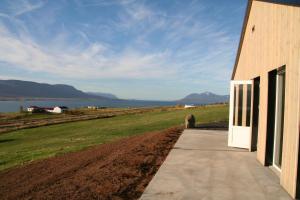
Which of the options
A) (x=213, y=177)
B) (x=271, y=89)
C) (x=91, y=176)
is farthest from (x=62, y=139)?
(x=271, y=89)

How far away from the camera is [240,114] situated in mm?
11125

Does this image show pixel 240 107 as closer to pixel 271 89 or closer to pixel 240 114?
pixel 240 114

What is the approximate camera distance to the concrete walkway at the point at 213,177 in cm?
610

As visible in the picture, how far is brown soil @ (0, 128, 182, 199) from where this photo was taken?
250 inches

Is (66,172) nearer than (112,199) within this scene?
No

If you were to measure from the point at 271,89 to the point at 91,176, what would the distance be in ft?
16.5

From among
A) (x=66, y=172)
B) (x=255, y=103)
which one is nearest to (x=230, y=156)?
(x=255, y=103)

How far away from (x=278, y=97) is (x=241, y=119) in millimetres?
3386

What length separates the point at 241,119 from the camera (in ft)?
36.3

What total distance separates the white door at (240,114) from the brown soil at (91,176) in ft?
7.71

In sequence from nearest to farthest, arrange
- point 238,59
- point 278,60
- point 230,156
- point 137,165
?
point 278,60, point 137,165, point 230,156, point 238,59

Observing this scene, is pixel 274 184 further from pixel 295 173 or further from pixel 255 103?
pixel 255 103

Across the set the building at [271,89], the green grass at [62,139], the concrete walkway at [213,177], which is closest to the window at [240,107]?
the building at [271,89]

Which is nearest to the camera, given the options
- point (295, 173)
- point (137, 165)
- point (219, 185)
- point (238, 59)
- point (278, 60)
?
point (295, 173)
